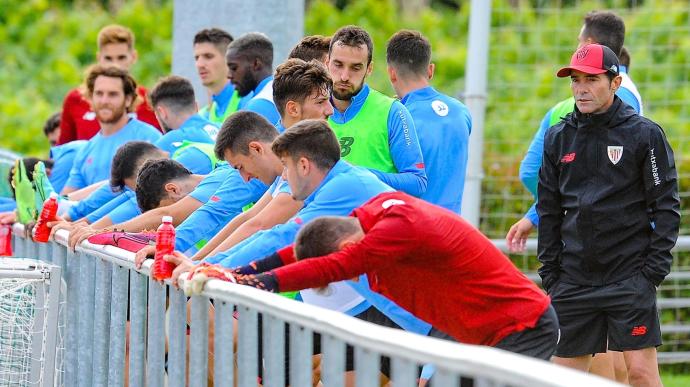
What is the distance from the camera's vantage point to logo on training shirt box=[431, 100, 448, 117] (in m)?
6.53

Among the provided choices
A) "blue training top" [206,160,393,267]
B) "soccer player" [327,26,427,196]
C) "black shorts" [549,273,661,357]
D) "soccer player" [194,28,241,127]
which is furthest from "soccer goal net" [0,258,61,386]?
"soccer player" [194,28,241,127]

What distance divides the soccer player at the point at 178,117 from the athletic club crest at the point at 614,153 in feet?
8.21

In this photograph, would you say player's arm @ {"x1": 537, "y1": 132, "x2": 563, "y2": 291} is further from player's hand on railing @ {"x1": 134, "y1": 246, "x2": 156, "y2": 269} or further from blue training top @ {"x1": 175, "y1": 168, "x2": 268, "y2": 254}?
player's hand on railing @ {"x1": 134, "y1": 246, "x2": 156, "y2": 269}

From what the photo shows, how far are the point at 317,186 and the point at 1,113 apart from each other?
15.6 meters

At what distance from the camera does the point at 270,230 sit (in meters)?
5.04

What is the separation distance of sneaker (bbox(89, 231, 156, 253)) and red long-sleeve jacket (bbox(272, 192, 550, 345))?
3.77 feet

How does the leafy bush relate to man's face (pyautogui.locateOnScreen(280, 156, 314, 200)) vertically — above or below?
above

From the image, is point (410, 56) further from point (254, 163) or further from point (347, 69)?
point (254, 163)

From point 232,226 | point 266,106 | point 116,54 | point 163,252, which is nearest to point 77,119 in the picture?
point 116,54

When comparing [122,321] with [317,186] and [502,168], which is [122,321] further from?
[502,168]

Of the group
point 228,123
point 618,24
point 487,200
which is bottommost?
point 487,200

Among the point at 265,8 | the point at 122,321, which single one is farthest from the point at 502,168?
Result: the point at 122,321

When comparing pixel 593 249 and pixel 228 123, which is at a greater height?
pixel 228 123

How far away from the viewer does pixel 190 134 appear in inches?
302
